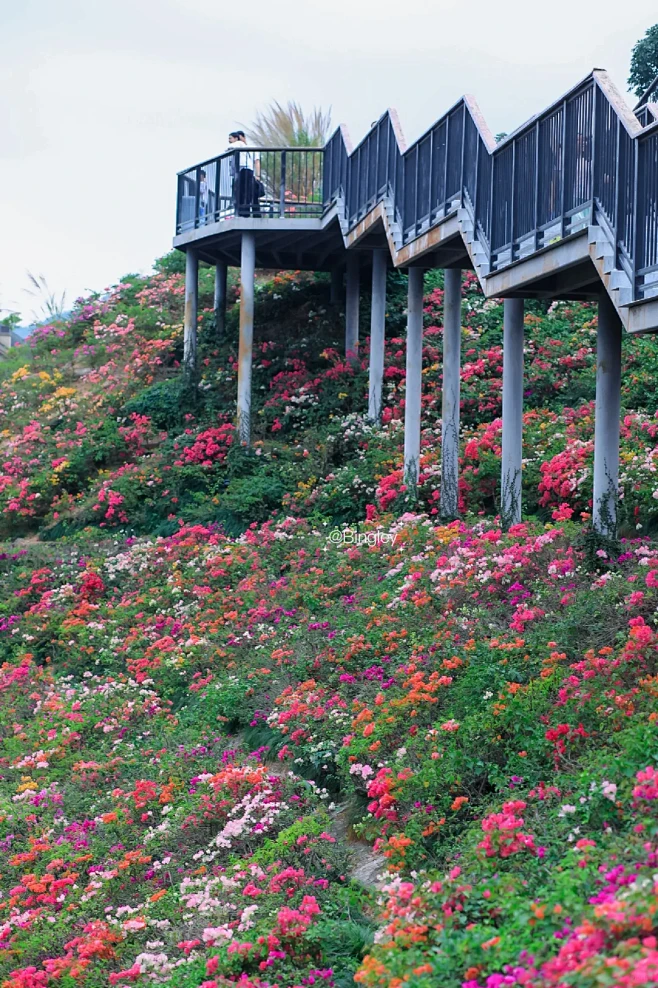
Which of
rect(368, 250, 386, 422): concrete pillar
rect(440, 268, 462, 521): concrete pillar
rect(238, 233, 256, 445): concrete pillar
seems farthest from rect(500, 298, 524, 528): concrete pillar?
rect(238, 233, 256, 445): concrete pillar

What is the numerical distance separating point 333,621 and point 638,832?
18.1 ft

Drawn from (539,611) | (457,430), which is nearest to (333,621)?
(539,611)

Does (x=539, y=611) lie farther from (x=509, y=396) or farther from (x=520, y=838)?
(x=509, y=396)

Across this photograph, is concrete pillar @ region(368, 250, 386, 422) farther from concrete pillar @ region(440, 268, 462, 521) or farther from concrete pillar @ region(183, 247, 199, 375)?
concrete pillar @ region(183, 247, 199, 375)

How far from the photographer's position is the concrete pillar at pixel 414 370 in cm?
1446

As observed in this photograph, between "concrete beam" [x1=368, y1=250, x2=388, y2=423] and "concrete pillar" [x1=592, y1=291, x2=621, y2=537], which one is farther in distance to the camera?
"concrete beam" [x1=368, y1=250, x2=388, y2=423]

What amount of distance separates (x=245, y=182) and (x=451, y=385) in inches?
300

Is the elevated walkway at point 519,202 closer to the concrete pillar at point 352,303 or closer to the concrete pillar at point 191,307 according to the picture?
the concrete pillar at point 352,303

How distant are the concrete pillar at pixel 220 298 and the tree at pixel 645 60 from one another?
29.4 ft

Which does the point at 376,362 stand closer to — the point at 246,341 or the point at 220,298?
the point at 246,341

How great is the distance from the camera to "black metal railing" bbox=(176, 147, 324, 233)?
1931 cm

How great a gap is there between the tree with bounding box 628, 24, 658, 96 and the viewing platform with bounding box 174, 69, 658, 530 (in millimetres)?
6766

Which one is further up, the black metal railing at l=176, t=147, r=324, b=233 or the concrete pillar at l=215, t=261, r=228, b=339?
the black metal railing at l=176, t=147, r=324, b=233

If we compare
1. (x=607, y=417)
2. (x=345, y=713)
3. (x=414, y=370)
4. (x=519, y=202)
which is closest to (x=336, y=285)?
(x=414, y=370)
